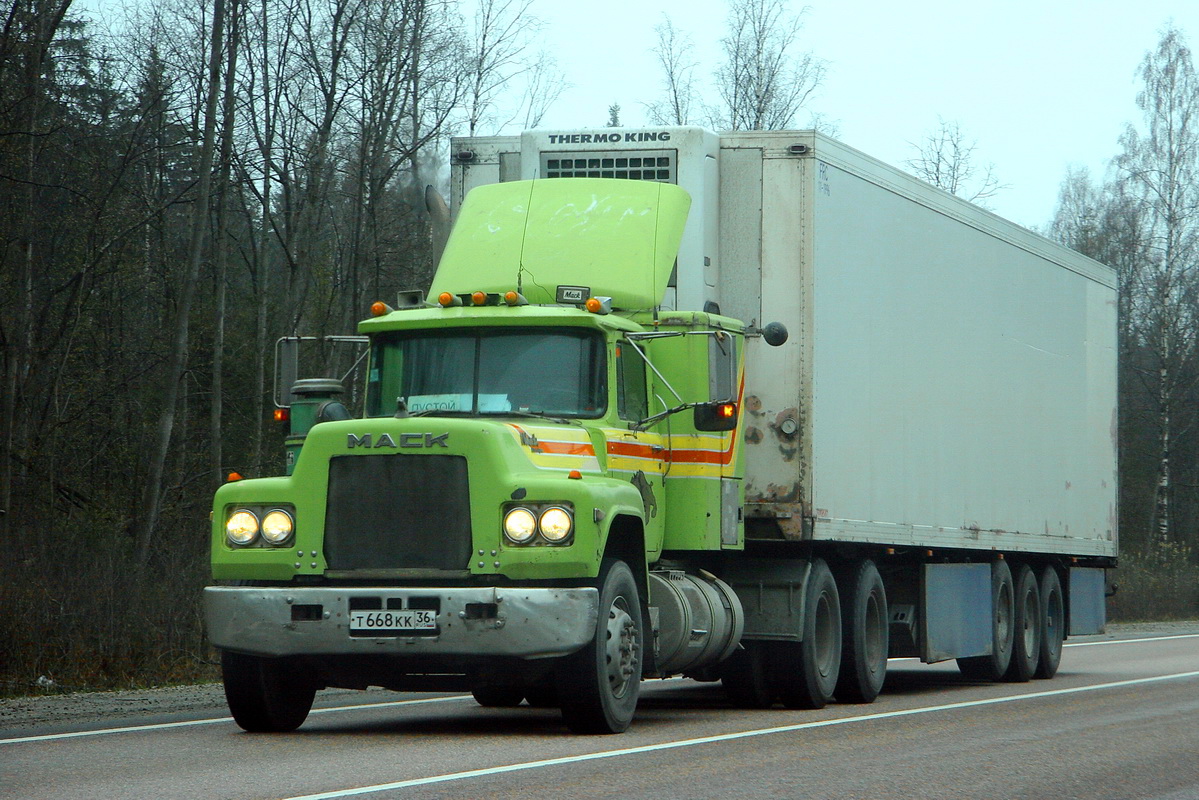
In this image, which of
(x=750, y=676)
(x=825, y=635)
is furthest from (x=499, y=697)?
(x=825, y=635)

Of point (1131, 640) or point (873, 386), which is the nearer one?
point (873, 386)

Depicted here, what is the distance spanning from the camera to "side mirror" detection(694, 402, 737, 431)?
11.8 meters

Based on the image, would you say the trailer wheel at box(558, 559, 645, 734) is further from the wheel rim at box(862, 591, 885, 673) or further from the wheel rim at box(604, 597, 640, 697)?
the wheel rim at box(862, 591, 885, 673)

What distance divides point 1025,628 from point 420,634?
10809 millimetres

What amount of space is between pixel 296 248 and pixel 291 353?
16.6m

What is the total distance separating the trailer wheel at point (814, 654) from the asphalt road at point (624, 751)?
23 cm

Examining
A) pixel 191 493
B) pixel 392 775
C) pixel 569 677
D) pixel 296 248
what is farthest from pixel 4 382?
pixel 392 775

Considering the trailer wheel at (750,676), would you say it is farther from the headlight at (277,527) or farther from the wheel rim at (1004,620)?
the wheel rim at (1004,620)

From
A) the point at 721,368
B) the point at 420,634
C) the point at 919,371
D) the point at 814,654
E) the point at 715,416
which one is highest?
the point at 919,371

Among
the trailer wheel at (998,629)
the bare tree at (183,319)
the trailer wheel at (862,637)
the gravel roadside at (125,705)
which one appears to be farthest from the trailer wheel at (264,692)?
the bare tree at (183,319)

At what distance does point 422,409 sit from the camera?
38.3 ft

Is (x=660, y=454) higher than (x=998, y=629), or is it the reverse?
(x=660, y=454)

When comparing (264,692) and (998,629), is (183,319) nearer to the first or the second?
(998,629)

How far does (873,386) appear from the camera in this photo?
49.3 ft
